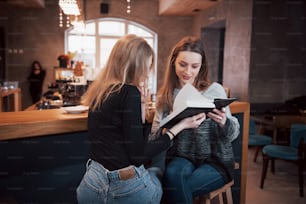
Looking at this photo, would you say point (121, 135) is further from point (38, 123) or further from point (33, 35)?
point (33, 35)

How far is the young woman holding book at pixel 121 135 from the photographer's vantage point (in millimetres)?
1172

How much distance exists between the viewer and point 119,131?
1.19 metres

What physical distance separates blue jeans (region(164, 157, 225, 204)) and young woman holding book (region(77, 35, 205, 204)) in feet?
0.49

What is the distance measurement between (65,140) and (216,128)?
87 centimetres

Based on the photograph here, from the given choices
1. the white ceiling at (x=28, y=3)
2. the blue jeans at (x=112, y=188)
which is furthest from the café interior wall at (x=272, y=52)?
the white ceiling at (x=28, y=3)

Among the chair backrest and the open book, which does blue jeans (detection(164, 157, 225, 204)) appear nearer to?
the open book

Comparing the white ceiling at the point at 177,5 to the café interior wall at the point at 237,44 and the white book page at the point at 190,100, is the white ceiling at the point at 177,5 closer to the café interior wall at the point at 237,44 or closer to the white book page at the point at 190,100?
the café interior wall at the point at 237,44

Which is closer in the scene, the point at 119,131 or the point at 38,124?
the point at 119,131

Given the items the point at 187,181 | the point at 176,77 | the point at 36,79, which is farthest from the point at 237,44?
the point at 36,79

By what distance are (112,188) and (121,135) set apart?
0.21 meters

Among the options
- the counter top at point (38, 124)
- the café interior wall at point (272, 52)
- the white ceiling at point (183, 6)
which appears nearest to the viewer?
the counter top at point (38, 124)

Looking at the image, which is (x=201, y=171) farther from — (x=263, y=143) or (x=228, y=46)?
(x=228, y=46)

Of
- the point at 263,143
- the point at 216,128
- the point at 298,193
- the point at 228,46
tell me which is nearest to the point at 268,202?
the point at 298,193

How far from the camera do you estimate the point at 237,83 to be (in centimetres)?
554
